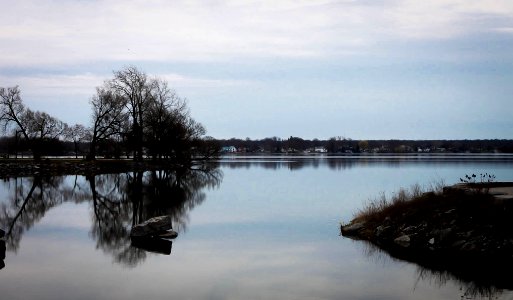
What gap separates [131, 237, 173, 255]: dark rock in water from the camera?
54.1 ft

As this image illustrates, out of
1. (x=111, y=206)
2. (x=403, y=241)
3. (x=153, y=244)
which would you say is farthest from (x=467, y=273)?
(x=111, y=206)

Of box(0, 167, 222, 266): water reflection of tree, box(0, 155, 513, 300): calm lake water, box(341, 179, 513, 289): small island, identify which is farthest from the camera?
box(0, 167, 222, 266): water reflection of tree

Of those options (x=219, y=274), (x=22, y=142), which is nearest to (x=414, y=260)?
(x=219, y=274)

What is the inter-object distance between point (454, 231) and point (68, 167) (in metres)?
51.5

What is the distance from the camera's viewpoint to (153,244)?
17.4 metres

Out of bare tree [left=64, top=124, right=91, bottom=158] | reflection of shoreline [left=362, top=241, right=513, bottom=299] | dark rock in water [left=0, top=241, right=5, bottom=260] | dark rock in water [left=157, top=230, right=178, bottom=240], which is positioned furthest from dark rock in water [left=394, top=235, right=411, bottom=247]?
bare tree [left=64, top=124, right=91, bottom=158]

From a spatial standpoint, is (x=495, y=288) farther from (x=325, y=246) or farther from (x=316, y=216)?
(x=316, y=216)

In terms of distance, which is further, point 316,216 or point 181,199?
point 181,199

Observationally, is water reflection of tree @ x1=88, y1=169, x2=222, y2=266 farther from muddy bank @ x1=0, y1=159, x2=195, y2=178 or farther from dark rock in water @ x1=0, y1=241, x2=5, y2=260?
muddy bank @ x1=0, y1=159, x2=195, y2=178

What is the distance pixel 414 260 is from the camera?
15.1 metres

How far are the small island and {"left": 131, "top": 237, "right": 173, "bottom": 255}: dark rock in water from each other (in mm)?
6249

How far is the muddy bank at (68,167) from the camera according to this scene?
183 feet

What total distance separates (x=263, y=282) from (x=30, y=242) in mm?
8880

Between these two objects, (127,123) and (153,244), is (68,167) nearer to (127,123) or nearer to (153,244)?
(127,123)
